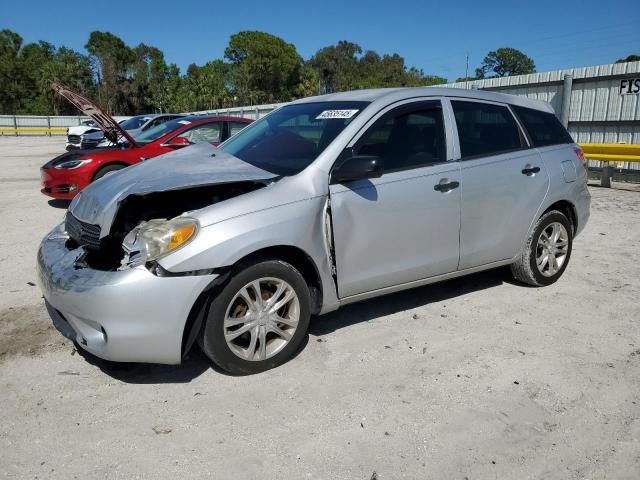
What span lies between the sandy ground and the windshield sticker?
5.15 feet

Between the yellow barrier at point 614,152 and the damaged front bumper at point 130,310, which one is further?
the yellow barrier at point 614,152

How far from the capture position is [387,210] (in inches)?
143

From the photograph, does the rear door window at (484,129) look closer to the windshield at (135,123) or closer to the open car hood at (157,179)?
the open car hood at (157,179)

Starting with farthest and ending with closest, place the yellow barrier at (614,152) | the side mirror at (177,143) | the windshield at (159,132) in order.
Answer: the yellow barrier at (614,152), the windshield at (159,132), the side mirror at (177,143)

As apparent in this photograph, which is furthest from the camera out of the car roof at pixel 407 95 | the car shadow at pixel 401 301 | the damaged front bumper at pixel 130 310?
the car shadow at pixel 401 301

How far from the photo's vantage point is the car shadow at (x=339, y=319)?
3.34m

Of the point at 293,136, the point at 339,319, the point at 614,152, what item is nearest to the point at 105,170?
the point at 293,136

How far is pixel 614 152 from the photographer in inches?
425

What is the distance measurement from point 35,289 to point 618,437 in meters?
4.68

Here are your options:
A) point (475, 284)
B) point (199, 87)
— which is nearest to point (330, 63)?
point (199, 87)

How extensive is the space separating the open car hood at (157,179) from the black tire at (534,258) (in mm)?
2527

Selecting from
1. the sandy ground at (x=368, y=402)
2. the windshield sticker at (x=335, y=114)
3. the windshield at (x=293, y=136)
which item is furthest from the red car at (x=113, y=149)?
the windshield sticker at (x=335, y=114)

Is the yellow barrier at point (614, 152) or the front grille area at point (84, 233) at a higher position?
the yellow barrier at point (614, 152)

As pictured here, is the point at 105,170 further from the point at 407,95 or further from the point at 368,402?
the point at 368,402
